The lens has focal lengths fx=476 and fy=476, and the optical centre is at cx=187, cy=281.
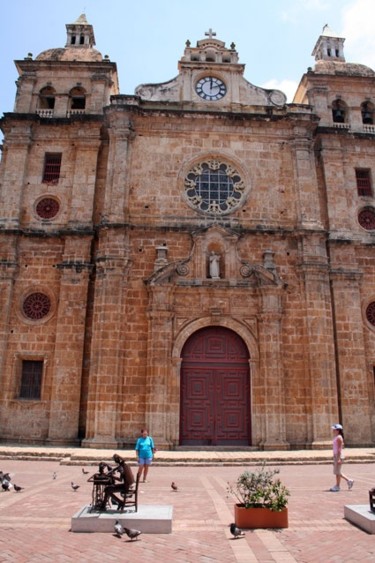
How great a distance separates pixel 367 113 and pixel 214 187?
9.52 metres

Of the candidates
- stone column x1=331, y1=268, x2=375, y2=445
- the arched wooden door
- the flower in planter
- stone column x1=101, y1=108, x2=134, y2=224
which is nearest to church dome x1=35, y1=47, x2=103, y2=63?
stone column x1=101, y1=108, x2=134, y2=224

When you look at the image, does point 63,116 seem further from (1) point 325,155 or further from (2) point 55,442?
(2) point 55,442

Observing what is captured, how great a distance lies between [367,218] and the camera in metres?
21.8

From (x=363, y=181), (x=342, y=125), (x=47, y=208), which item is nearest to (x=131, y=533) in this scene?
(x=47, y=208)

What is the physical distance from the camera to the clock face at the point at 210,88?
22.7 meters

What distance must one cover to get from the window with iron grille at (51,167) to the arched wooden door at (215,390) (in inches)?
383

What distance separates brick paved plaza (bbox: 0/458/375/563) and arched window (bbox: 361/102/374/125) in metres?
18.5

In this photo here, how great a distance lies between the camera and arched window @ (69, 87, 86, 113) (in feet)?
76.4

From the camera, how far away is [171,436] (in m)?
17.5

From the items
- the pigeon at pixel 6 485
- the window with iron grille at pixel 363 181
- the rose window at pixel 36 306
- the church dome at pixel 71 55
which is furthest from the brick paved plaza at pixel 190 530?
Answer: the church dome at pixel 71 55

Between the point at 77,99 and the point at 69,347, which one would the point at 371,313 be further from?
the point at 77,99

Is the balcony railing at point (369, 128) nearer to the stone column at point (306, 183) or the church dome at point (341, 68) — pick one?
the church dome at point (341, 68)

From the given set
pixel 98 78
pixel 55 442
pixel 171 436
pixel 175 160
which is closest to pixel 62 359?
pixel 55 442

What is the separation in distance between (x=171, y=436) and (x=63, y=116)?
15.4m
